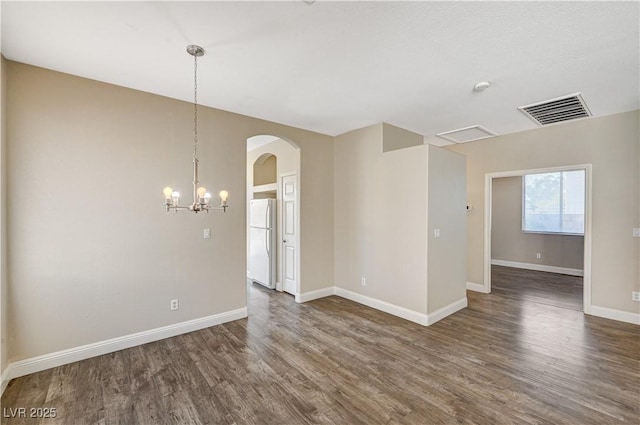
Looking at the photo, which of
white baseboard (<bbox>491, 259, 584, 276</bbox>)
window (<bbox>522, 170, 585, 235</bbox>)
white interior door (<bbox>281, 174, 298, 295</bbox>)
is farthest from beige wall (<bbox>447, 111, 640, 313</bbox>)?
white interior door (<bbox>281, 174, 298, 295</bbox>)

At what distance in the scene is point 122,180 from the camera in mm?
3145

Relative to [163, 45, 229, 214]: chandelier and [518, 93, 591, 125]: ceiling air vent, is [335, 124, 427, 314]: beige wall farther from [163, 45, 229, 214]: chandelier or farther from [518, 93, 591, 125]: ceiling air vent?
[163, 45, 229, 214]: chandelier

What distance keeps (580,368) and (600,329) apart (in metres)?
1.41

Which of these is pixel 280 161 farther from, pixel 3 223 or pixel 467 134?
pixel 3 223

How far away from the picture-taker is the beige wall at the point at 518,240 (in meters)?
6.72

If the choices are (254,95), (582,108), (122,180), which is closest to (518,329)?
(582,108)

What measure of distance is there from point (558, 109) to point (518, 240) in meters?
4.75

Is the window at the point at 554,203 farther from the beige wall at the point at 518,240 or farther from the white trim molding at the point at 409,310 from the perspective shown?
the white trim molding at the point at 409,310

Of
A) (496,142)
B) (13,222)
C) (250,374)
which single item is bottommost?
(250,374)

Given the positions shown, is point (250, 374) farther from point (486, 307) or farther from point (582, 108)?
point (582, 108)

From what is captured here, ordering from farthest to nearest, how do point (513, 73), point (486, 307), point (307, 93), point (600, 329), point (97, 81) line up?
1. point (486, 307)
2. point (600, 329)
3. point (307, 93)
4. point (97, 81)
5. point (513, 73)

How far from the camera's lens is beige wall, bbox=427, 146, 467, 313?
3.90 meters

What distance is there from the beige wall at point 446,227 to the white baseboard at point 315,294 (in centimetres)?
189

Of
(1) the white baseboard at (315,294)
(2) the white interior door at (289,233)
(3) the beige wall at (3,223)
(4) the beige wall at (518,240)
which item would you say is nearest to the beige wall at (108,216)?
(3) the beige wall at (3,223)
